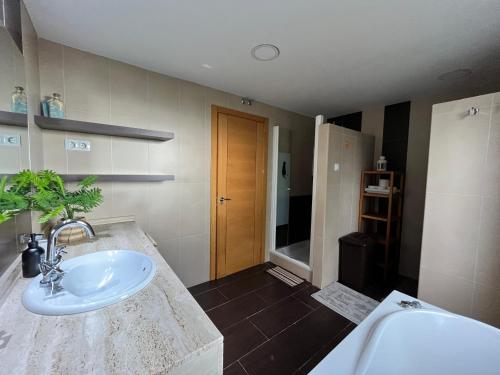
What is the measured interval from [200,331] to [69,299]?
60 centimetres

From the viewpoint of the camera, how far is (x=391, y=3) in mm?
1121

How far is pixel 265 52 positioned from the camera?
1.62m

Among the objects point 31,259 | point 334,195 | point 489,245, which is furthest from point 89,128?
point 489,245

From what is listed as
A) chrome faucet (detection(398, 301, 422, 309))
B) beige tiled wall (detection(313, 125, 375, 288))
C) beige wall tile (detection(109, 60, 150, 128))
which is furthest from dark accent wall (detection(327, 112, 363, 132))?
beige wall tile (detection(109, 60, 150, 128))

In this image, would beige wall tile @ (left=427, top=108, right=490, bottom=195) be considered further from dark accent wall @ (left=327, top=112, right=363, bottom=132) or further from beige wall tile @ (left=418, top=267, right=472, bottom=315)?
dark accent wall @ (left=327, top=112, right=363, bottom=132)

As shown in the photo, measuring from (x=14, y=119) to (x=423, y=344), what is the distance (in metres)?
2.42

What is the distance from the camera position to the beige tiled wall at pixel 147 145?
1596 mm

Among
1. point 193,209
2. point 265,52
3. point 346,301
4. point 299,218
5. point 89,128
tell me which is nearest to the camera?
point 89,128

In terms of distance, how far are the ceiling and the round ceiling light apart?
5cm

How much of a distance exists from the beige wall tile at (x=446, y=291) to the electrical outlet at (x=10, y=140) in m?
2.77

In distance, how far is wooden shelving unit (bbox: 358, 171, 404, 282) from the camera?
8.07 feet

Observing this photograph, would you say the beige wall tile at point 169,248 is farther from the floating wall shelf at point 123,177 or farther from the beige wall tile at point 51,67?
the beige wall tile at point 51,67

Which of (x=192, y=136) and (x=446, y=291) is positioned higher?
(x=192, y=136)

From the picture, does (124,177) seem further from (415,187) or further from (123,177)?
(415,187)
